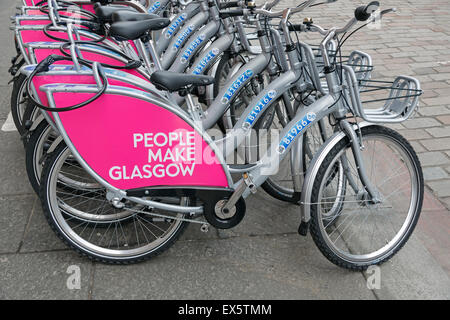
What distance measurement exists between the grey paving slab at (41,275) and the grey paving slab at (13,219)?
13 centimetres

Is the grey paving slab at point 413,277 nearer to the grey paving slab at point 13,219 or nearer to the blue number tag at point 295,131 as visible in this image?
the blue number tag at point 295,131

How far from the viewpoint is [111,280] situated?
263 cm

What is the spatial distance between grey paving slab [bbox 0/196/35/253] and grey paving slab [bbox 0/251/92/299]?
13 cm

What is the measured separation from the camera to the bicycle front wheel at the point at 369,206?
2512mm

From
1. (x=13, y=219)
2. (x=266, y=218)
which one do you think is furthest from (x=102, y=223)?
(x=266, y=218)

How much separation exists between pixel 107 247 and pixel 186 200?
620 mm

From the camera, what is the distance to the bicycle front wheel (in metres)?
2.51

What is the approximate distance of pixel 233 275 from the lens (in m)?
2.68

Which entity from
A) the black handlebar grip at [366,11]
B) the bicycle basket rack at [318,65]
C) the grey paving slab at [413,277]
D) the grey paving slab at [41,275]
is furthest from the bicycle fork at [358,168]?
the grey paving slab at [41,275]

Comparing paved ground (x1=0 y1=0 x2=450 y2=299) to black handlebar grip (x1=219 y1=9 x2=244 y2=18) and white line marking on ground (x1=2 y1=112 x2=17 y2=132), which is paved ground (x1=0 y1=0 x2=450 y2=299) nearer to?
white line marking on ground (x1=2 y1=112 x2=17 y2=132)

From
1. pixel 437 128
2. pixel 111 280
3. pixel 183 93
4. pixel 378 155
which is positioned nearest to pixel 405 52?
pixel 437 128

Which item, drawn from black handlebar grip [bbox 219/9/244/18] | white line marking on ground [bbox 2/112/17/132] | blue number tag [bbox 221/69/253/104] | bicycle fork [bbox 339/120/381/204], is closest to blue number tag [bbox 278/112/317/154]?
bicycle fork [bbox 339/120/381/204]

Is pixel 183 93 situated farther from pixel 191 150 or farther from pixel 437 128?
pixel 437 128

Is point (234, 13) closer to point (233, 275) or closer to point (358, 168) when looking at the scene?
point (358, 168)
